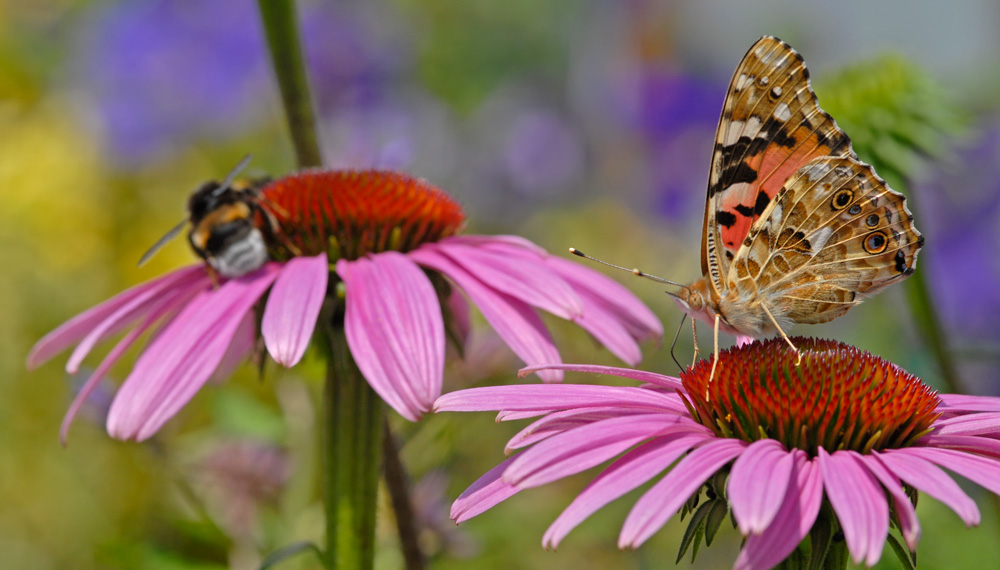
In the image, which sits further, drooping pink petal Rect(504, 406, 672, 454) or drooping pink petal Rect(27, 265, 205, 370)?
drooping pink petal Rect(27, 265, 205, 370)

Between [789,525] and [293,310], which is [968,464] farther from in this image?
[293,310]

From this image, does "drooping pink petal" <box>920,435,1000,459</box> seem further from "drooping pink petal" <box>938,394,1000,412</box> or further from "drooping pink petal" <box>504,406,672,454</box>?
"drooping pink petal" <box>504,406,672,454</box>

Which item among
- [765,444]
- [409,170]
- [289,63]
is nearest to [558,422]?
[765,444]

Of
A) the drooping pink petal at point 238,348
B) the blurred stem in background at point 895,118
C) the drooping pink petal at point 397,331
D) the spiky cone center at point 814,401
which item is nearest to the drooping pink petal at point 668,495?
→ the spiky cone center at point 814,401

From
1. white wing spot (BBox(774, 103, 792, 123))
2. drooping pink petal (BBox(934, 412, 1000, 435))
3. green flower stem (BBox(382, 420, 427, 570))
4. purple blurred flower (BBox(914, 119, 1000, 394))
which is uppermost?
white wing spot (BBox(774, 103, 792, 123))

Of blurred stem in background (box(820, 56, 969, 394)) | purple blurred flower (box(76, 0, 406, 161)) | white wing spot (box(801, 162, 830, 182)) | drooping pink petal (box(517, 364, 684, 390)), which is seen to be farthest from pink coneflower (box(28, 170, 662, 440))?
purple blurred flower (box(76, 0, 406, 161))
